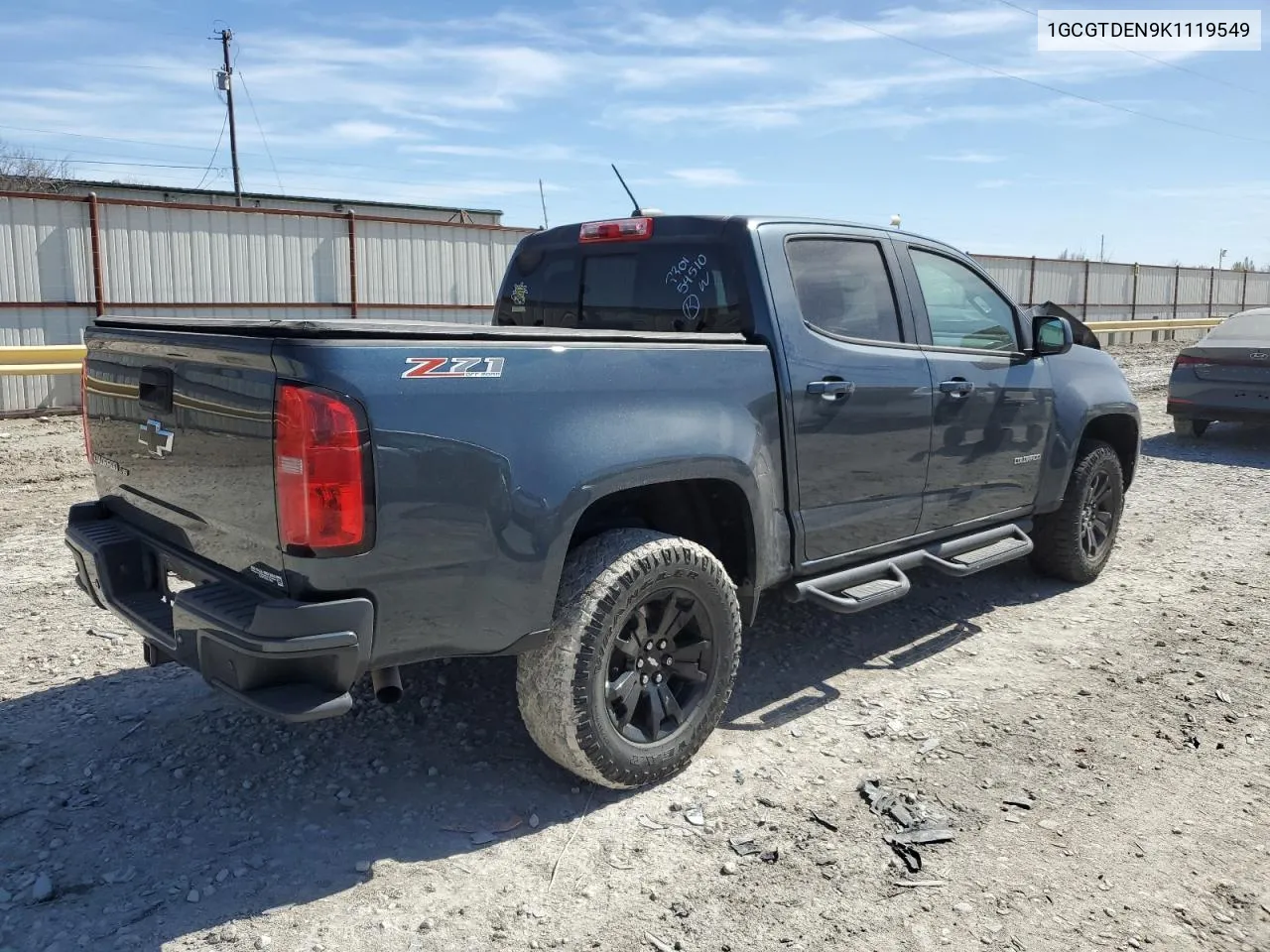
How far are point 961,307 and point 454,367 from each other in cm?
308

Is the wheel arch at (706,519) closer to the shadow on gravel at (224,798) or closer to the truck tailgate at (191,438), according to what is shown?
the shadow on gravel at (224,798)

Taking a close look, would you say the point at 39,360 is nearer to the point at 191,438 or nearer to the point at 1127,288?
the point at 191,438

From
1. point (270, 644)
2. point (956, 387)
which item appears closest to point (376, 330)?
point (270, 644)

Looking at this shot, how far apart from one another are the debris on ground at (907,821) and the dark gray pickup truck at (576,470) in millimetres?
619

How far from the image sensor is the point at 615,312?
4.50 m

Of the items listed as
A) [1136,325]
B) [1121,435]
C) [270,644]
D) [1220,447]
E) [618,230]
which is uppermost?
[618,230]

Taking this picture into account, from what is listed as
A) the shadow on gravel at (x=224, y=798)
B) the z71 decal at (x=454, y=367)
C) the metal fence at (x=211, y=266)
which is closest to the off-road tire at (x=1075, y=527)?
the shadow on gravel at (x=224, y=798)

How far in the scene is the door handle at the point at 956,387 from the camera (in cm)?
467

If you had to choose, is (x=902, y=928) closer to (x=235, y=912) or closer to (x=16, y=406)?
(x=235, y=912)

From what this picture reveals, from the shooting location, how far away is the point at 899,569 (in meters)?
4.54

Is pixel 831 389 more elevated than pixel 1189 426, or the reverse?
pixel 831 389

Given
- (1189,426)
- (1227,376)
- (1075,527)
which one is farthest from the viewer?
(1189,426)

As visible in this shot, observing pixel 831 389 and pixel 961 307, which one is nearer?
pixel 831 389

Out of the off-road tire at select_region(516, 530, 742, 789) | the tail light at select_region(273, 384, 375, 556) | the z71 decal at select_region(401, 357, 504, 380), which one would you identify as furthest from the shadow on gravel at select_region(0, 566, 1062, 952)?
the z71 decal at select_region(401, 357, 504, 380)
